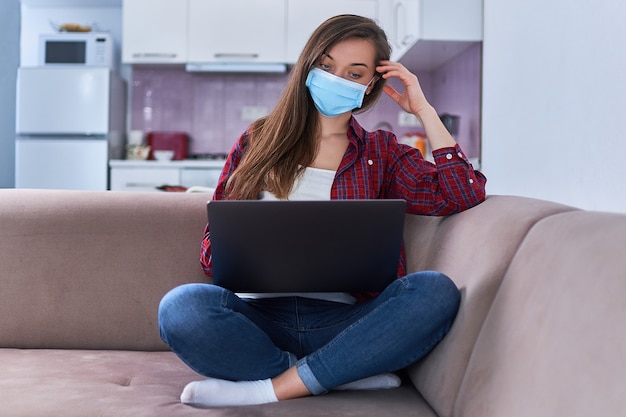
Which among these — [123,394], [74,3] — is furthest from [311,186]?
[74,3]

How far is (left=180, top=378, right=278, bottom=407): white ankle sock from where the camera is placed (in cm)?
132

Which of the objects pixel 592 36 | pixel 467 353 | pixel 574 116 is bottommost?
pixel 467 353

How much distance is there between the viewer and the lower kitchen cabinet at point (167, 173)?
4977mm

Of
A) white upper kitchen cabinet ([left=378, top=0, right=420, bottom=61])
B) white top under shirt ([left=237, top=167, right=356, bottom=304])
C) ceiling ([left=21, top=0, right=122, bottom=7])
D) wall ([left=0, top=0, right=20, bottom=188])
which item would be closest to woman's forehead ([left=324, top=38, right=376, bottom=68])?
white top under shirt ([left=237, top=167, right=356, bottom=304])

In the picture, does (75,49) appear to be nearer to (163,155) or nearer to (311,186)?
(163,155)

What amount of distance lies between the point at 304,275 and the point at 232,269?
0.47 feet

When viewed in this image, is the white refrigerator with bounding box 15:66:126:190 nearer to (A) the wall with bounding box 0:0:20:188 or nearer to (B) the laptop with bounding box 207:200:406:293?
(A) the wall with bounding box 0:0:20:188

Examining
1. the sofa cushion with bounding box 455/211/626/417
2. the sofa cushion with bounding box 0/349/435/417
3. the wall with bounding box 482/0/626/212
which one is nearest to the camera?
the sofa cushion with bounding box 455/211/626/417

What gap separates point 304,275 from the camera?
1408 mm

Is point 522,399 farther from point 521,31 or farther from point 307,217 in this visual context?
point 521,31

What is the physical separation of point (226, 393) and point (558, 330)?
2.10 ft

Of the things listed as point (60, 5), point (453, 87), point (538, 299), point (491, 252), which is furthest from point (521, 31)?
point (60, 5)

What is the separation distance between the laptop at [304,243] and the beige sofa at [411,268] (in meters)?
0.18

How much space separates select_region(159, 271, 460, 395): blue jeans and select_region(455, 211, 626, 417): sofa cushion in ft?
0.52
